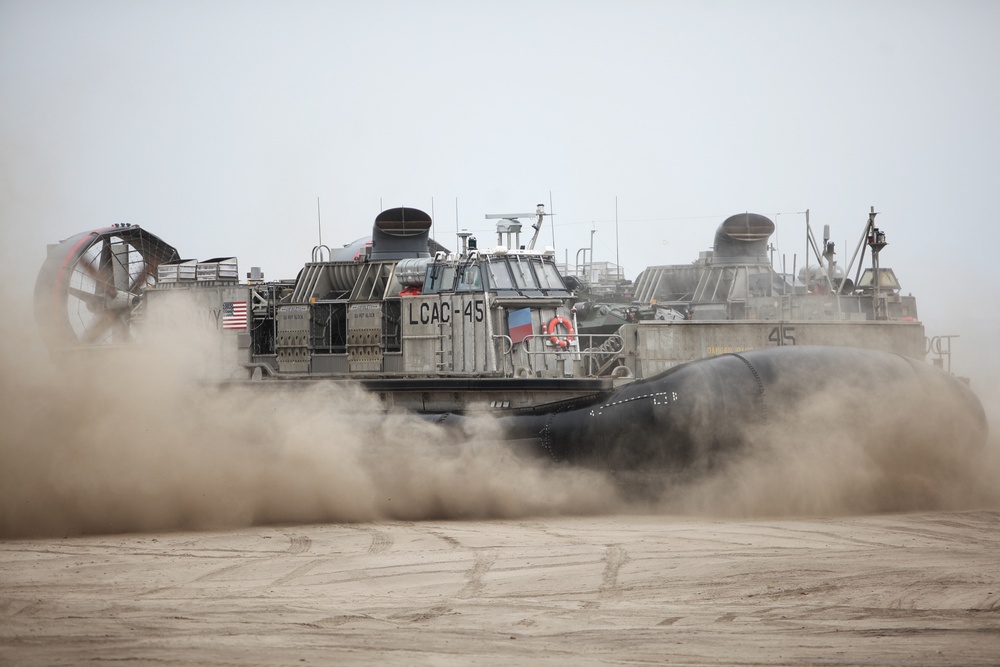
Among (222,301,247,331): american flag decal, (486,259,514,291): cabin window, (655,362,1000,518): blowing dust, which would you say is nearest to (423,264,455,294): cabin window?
(486,259,514,291): cabin window

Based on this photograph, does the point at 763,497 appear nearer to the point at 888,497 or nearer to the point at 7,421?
the point at 888,497

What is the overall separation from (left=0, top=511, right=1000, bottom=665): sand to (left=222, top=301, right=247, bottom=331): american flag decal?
4.09 meters

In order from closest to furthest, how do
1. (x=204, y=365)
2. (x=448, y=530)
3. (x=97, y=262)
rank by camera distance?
1. (x=448, y=530)
2. (x=204, y=365)
3. (x=97, y=262)

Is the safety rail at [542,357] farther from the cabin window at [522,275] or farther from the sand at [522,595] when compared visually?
the sand at [522,595]

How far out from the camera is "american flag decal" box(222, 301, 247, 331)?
39.1ft

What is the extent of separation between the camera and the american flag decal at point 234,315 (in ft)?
39.1

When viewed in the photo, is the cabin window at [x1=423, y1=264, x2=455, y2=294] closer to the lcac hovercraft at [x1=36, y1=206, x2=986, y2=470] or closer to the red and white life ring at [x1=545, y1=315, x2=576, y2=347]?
the lcac hovercraft at [x1=36, y1=206, x2=986, y2=470]

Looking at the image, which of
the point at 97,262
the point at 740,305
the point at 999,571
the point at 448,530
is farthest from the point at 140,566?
the point at 740,305

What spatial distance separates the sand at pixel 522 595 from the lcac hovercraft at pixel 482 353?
43.9 inches

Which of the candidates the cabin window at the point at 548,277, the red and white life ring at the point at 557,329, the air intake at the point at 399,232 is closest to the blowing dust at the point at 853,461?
the red and white life ring at the point at 557,329

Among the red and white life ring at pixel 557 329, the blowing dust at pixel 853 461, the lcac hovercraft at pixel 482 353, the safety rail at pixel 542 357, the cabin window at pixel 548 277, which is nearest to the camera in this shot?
the blowing dust at pixel 853 461

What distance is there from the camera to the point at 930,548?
675 centimetres

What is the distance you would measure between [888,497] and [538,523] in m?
2.96

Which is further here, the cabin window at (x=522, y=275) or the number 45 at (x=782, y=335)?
the number 45 at (x=782, y=335)
